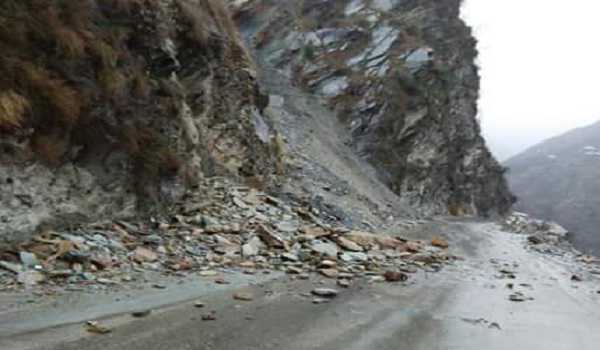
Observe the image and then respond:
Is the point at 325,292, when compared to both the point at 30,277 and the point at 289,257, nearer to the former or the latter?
the point at 289,257

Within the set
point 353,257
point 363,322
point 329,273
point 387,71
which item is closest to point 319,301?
point 363,322

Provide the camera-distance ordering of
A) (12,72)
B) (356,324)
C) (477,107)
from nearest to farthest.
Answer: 1. (356,324)
2. (12,72)
3. (477,107)

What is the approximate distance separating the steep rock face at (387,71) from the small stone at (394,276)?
79.8ft

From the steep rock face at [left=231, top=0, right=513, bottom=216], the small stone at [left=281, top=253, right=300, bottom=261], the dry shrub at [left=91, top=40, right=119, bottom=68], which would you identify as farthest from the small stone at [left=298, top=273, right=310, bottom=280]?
the steep rock face at [left=231, top=0, right=513, bottom=216]

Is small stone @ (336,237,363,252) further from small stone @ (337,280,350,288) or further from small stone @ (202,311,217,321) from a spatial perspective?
small stone @ (202,311,217,321)

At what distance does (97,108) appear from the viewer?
9.03 m

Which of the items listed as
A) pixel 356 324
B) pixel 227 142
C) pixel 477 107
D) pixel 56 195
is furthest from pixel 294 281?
pixel 477 107

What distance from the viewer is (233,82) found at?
1633cm

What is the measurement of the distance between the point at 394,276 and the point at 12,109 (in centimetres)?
690

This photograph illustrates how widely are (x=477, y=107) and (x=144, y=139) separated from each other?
1741 inches

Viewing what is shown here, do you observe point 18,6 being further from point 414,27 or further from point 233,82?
point 414,27

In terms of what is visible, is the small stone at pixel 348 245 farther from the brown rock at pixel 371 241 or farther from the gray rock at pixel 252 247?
the gray rock at pixel 252 247

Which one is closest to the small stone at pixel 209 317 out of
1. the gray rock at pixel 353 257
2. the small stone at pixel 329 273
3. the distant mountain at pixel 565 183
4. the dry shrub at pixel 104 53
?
the small stone at pixel 329 273

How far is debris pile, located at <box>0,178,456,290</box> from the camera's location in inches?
272
